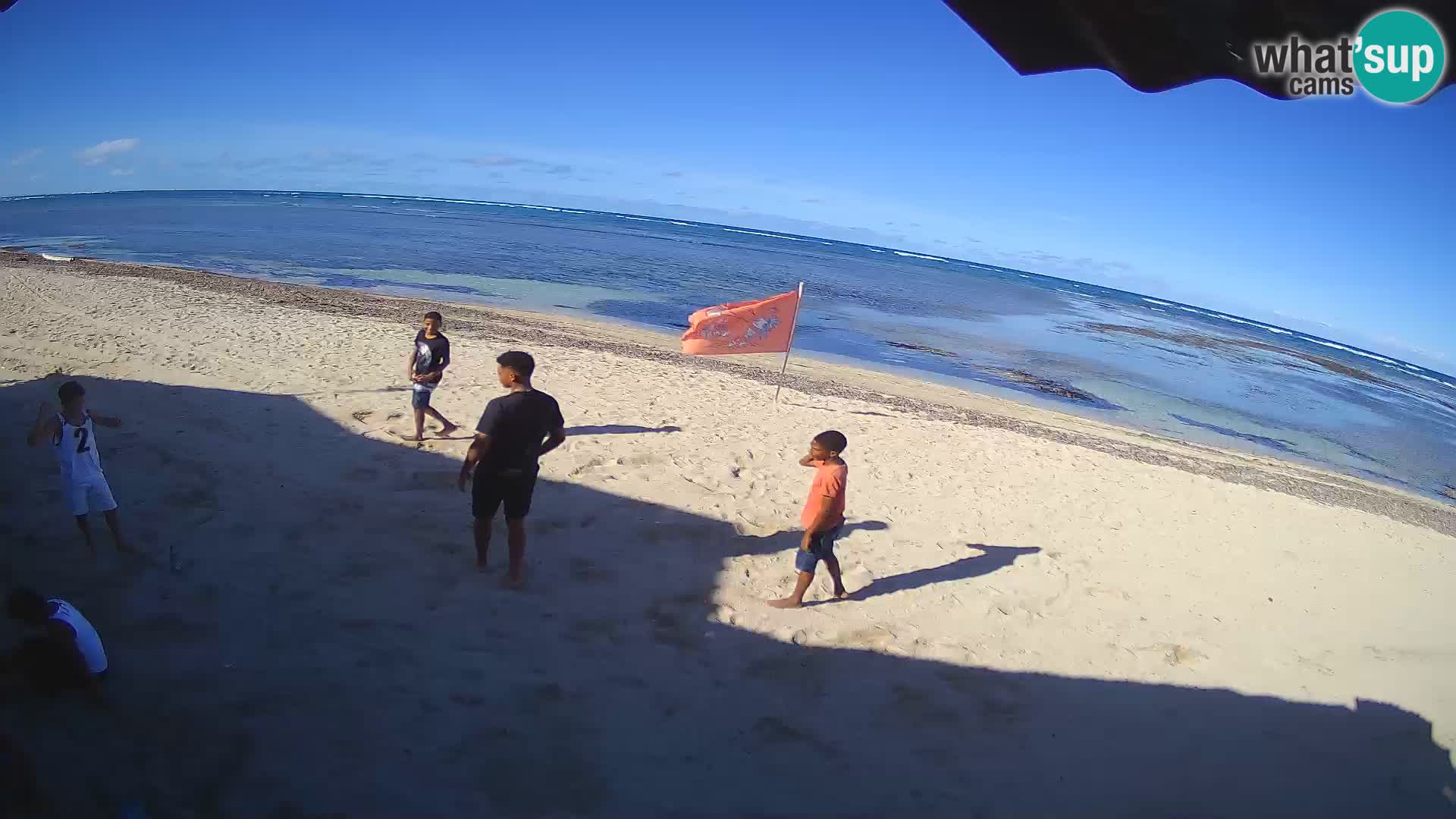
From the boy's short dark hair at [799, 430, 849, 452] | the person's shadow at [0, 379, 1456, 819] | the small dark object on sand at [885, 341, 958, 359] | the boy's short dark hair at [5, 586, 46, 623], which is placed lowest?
the person's shadow at [0, 379, 1456, 819]

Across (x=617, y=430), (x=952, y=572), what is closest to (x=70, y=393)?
(x=617, y=430)

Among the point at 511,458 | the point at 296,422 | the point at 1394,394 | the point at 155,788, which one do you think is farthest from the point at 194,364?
the point at 1394,394

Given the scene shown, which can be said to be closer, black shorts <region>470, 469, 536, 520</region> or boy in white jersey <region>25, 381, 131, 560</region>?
boy in white jersey <region>25, 381, 131, 560</region>

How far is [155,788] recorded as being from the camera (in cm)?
314

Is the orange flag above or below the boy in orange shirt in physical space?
above

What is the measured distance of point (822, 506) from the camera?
5.40 meters

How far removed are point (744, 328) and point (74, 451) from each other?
785 cm

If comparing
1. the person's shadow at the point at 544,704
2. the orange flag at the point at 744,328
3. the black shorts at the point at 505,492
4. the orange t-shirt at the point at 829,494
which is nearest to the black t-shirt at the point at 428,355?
the person's shadow at the point at 544,704

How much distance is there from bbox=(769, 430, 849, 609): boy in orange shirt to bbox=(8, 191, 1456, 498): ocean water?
46.8ft

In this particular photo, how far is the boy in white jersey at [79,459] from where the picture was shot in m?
4.84

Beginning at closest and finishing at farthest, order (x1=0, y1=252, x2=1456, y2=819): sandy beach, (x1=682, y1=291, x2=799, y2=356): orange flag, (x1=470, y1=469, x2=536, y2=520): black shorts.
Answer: (x1=0, y1=252, x2=1456, y2=819): sandy beach, (x1=470, y1=469, x2=536, y2=520): black shorts, (x1=682, y1=291, x2=799, y2=356): orange flag

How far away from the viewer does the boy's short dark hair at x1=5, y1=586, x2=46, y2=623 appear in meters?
3.60

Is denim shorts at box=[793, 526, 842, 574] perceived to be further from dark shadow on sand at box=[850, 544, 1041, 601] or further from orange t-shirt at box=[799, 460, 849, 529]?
dark shadow on sand at box=[850, 544, 1041, 601]

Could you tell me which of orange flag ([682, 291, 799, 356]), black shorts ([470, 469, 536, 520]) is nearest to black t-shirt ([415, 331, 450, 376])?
black shorts ([470, 469, 536, 520])
